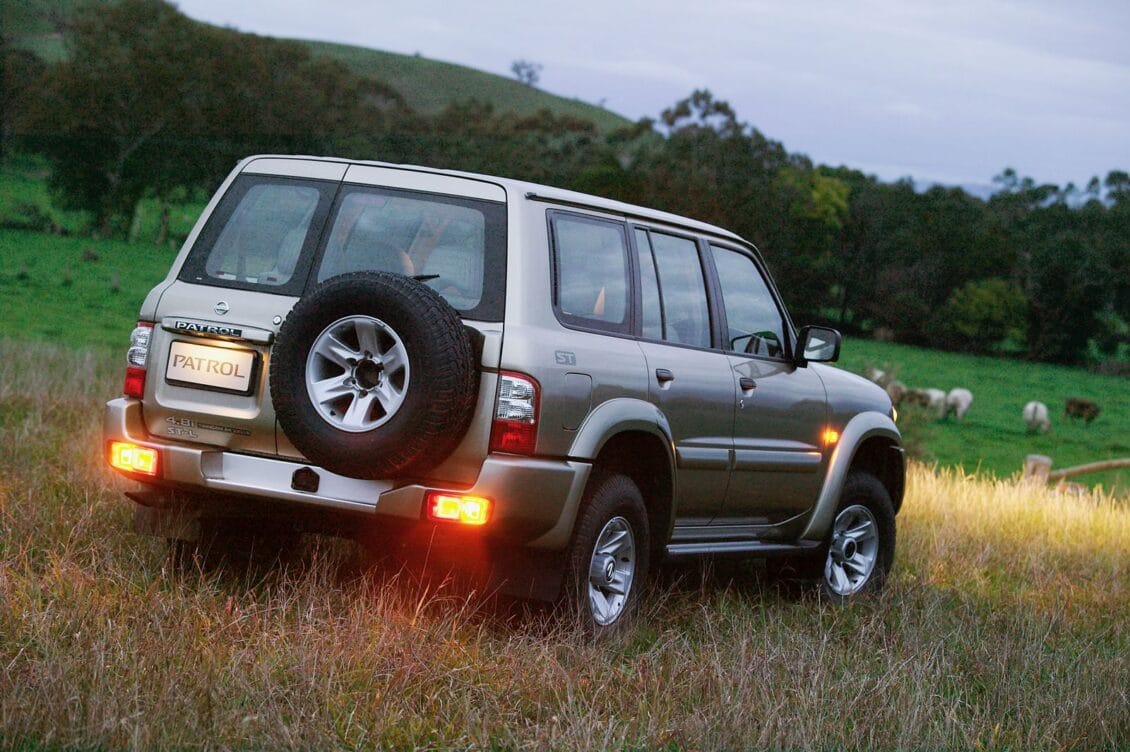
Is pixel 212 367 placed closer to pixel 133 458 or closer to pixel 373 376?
pixel 133 458

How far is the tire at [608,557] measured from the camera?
20.7 ft

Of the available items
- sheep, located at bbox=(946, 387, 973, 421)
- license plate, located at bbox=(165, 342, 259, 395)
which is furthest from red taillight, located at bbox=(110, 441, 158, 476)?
sheep, located at bbox=(946, 387, 973, 421)

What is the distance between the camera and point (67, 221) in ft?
184

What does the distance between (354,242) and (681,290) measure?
1.71m

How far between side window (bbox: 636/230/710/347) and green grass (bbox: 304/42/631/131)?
12656 cm

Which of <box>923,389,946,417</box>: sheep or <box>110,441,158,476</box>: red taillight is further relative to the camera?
<box>923,389,946,417</box>: sheep

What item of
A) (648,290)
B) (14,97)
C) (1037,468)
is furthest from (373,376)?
(14,97)

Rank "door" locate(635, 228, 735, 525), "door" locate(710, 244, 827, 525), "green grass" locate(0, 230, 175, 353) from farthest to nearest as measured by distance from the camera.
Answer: "green grass" locate(0, 230, 175, 353) < "door" locate(710, 244, 827, 525) < "door" locate(635, 228, 735, 525)

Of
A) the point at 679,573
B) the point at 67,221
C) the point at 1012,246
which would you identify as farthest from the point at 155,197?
the point at 679,573

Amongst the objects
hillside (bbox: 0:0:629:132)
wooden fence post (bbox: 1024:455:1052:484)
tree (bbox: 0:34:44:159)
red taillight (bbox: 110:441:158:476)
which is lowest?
wooden fence post (bbox: 1024:455:1052:484)

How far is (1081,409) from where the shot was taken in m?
65.4

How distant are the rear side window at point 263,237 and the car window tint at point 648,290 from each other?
1433 mm

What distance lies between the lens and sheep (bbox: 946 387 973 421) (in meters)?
60.3

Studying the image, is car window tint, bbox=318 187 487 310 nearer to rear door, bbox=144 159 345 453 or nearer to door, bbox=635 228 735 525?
rear door, bbox=144 159 345 453
